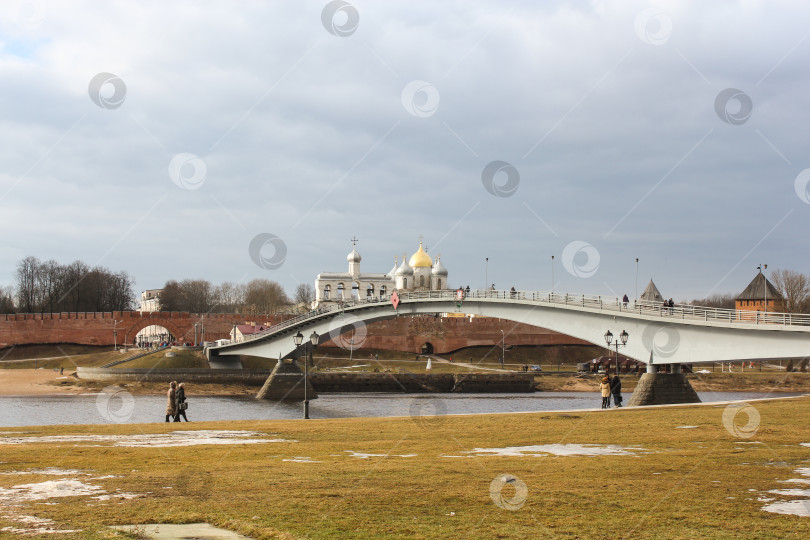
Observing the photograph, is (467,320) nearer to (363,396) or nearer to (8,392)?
(363,396)

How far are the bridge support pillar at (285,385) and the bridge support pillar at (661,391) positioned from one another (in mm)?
29287

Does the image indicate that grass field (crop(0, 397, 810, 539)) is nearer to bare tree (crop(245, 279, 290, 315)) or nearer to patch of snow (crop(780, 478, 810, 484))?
patch of snow (crop(780, 478, 810, 484))

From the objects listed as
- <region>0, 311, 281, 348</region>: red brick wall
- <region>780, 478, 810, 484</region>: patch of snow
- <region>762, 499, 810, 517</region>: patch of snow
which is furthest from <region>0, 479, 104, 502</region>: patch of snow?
<region>0, 311, 281, 348</region>: red brick wall

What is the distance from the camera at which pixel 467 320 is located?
102 metres

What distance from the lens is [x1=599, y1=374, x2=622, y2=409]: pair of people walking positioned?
3116 cm

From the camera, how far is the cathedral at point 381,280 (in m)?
137

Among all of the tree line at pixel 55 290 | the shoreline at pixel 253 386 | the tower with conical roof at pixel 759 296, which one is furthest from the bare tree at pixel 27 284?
the tower with conical roof at pixel 759 296

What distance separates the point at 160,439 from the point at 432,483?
30.7ft

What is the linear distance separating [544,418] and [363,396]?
3832cm

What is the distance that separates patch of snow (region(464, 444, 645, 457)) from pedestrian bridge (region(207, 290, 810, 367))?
15109 millimetres

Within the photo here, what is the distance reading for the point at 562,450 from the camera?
55.6 ft

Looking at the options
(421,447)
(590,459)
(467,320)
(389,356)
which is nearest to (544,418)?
(421,447)

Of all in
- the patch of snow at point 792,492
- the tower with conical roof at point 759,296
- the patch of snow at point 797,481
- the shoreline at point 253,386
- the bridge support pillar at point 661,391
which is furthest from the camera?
the tower with conical roof at point 759,296

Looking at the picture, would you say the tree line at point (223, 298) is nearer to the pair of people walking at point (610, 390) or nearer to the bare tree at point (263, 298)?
Result: the bare tree at point (263, 298)
